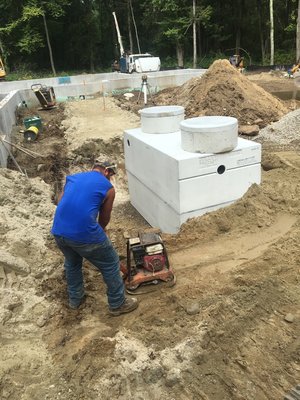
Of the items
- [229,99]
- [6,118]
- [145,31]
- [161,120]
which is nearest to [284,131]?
[229,99]

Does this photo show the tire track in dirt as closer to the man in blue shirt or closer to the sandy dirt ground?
the sandy dirt ground

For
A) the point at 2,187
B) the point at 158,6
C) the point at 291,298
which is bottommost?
the point at 291,298

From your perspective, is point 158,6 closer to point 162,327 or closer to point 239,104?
point 239,104

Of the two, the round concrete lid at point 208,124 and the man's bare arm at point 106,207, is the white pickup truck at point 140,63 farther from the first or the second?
the man's bare arm at point 106,207

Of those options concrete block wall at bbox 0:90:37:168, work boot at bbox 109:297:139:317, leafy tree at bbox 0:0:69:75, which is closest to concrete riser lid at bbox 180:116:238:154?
work boot at bbox 109:297:139:317

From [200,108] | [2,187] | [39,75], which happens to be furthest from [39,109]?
[39,75]

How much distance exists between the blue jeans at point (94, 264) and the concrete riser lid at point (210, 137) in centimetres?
253

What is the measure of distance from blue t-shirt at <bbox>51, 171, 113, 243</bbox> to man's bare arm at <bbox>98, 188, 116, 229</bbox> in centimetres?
8

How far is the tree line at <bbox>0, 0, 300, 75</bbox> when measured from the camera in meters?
33.9

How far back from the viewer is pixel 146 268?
A: 15.8 feet

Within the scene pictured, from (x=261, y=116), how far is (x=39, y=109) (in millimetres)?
8854

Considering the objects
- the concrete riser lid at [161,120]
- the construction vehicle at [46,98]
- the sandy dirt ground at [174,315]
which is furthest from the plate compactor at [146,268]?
the construction vehicle at [46,98]

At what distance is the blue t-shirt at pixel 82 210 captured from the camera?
384 cm

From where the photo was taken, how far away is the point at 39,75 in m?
34.7
